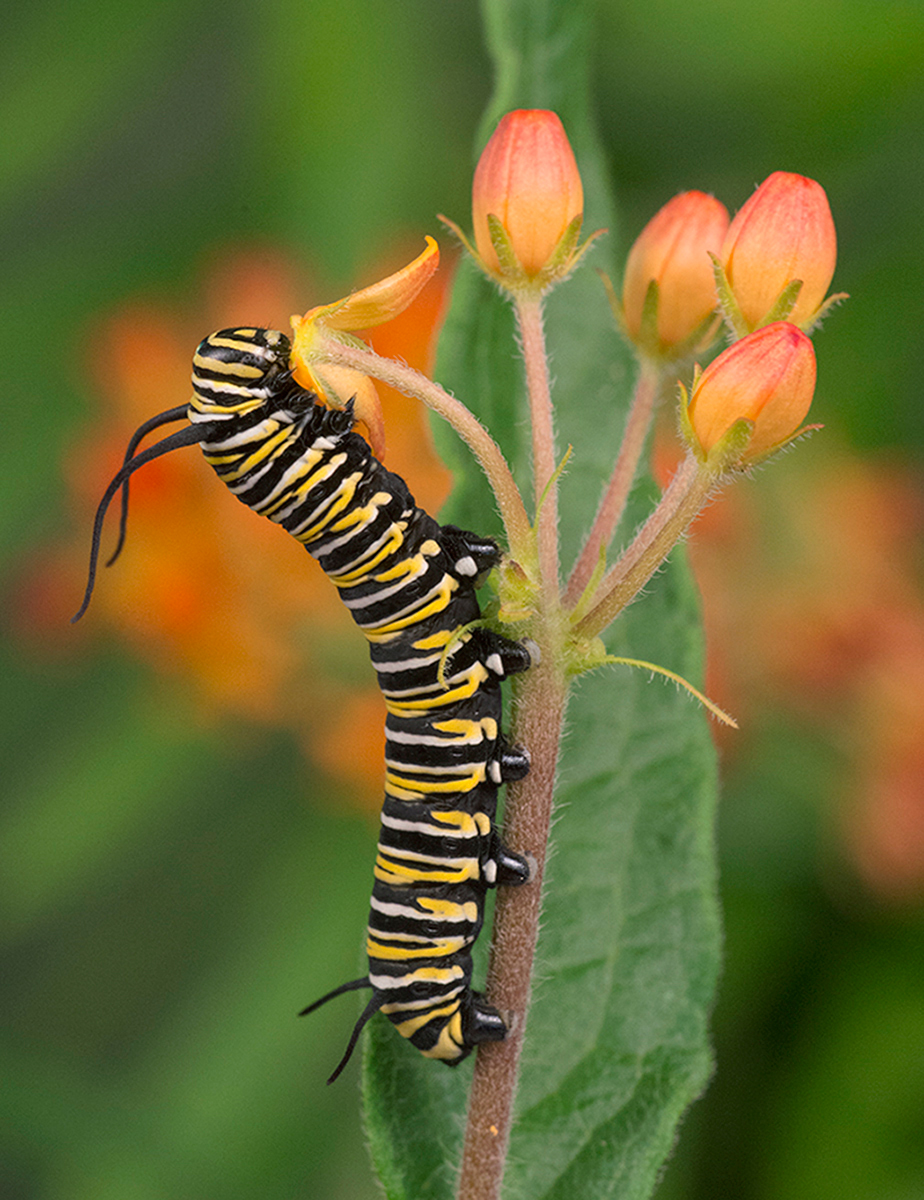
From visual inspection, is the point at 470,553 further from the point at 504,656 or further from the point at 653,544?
the point at 653,544

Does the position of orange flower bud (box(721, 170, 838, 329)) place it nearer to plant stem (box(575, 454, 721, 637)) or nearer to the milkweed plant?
the milkweed plant

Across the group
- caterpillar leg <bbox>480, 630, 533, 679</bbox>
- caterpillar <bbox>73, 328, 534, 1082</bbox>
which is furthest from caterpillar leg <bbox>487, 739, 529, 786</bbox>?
caterpillar leg <bbox>480, 630, 533, 679</bbox>

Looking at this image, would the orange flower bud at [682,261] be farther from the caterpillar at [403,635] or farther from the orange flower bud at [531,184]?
the caterpillar at [403,635]

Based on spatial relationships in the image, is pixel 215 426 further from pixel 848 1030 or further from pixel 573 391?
pixel 848 1030

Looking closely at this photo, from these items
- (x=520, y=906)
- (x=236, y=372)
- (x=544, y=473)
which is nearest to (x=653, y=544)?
(x=544, y=473)

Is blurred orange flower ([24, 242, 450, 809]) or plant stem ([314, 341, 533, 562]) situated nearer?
plant stem ([314, 341, 533, 562])

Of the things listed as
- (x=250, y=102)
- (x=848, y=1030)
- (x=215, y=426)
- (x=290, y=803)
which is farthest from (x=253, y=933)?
(x=250, y=102)

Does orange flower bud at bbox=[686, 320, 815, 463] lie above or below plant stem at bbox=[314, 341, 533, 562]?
above
